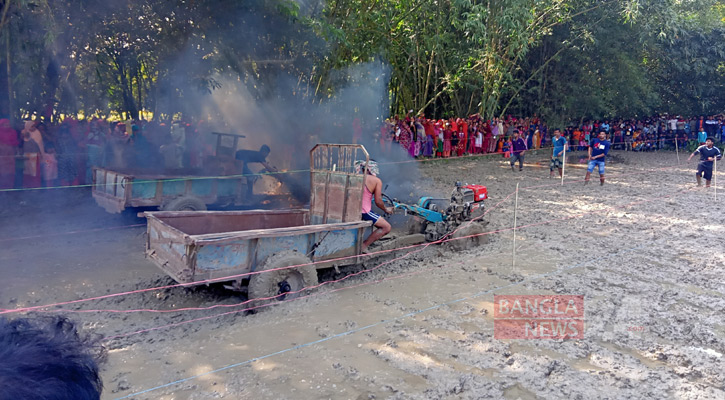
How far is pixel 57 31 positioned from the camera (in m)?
9.81

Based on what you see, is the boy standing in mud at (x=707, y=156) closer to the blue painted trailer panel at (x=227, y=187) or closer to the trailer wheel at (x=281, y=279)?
the blue painted trailer panel at (x=227, y=187)

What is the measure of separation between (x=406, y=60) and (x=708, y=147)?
1132 centimetres

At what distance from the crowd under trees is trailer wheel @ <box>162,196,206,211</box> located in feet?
11.8

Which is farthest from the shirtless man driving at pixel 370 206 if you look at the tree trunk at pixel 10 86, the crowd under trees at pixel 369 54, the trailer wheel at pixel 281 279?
the tree trunk at pixel 10 86

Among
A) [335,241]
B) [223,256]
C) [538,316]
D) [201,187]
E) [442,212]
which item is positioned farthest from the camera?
[201,187]

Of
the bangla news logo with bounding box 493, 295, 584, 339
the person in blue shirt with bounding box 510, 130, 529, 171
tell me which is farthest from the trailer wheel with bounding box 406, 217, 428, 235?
the person in blue shirt with bounding box 510, 130, 529, 171

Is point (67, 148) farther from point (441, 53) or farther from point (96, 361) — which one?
point (441, 53)

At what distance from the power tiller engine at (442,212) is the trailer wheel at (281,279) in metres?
2.38

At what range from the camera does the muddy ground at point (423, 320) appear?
12.9 feet

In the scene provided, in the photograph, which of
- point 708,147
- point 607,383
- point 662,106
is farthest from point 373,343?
point 662,106

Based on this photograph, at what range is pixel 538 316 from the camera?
5.27 metres

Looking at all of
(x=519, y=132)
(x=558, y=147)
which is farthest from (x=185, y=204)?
(x=519, y=132)

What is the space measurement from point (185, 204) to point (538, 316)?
6.27 m

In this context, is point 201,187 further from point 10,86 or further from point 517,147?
point 517,147
